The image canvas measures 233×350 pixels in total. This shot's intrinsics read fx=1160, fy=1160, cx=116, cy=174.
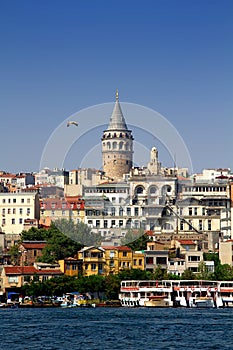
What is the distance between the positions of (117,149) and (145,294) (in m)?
19.4

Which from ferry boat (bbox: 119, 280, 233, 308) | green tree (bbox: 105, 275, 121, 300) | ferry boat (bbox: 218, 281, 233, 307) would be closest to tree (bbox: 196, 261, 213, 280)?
ferry boat (bbox: 119, 280, 233, 308)

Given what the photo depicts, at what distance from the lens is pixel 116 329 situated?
131 ft

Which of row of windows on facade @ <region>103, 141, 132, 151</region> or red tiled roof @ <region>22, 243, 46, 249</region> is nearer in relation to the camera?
red tiled roof @ <region>22, 243, 46, 249</region>

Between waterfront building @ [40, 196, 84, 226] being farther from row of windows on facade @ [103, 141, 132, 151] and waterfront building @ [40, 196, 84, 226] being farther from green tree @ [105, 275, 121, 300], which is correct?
green tree @ [105, 275, 121, 300]

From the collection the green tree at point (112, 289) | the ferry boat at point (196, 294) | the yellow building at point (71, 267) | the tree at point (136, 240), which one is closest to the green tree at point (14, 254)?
the yellow building at point (71, 267)

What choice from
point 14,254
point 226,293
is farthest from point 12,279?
point 226,293

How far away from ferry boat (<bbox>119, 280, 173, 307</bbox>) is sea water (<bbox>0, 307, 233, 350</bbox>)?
3863mm

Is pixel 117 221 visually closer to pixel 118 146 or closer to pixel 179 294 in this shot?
pixel 118 146

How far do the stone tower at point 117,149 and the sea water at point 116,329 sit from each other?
2069cm

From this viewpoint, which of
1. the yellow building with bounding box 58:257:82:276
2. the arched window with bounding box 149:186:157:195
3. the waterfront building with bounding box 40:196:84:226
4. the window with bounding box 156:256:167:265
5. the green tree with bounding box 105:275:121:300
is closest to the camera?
the green tree with bounding box 105:275:121:300

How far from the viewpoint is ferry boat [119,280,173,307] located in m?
56.1

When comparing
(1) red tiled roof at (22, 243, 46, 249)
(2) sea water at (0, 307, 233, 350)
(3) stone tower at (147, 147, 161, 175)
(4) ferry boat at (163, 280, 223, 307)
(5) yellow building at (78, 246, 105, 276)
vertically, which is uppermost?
(3) stone tower at (147, 147, 161, 175)

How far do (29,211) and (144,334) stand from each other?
1858 inches

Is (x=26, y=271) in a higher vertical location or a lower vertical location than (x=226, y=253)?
lower
